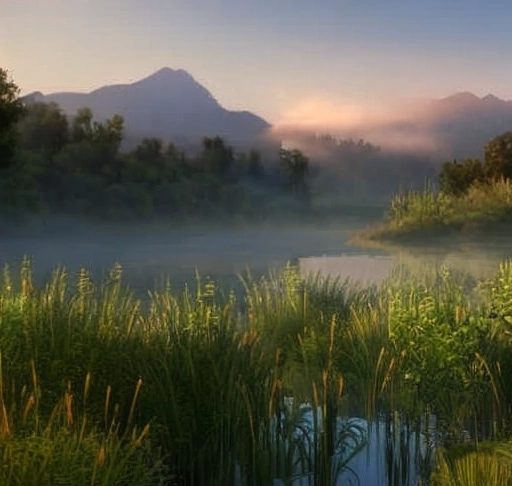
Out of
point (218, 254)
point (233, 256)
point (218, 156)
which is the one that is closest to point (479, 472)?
point (233, 256)

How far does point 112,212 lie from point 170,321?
63441 mm

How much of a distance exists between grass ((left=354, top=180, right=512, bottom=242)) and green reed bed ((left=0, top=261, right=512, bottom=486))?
24196 mm

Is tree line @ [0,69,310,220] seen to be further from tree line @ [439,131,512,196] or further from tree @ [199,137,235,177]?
tree line @ [439,131,512,196]

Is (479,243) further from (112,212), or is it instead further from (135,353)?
(112,212)

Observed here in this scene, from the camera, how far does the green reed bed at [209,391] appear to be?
8.00 m

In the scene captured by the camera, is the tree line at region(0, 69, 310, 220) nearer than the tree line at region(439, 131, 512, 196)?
No

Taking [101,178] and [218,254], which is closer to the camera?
[218,254]

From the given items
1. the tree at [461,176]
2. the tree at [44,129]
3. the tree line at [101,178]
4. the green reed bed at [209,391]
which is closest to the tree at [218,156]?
the tree line at [101,178]

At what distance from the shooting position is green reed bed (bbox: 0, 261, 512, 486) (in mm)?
7996

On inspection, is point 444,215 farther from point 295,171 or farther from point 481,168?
point 295,171

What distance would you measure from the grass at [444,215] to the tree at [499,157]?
26.2 ft

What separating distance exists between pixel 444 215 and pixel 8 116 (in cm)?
1893

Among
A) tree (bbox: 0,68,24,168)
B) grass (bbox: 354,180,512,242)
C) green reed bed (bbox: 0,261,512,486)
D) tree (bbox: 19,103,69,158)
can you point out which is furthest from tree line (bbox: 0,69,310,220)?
green reed bed (bbox: 0,261,512,486)

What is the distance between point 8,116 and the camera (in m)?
43.6
